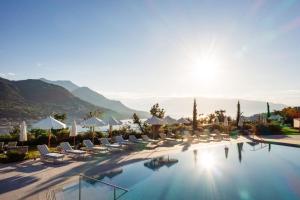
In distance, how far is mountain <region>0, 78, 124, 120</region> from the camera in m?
73.6

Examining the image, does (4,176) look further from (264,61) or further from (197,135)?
(264,61)

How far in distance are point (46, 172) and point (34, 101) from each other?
8691 centimetres

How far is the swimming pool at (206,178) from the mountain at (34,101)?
45301mm

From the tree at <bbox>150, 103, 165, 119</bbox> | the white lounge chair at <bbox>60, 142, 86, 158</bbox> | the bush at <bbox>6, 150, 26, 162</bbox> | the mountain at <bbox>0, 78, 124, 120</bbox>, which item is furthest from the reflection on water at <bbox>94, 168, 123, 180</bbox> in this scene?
the mountain at <bbox>0, 78, 124, 120</bbox>

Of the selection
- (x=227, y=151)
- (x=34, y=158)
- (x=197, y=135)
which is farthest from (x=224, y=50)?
(x=34, y=158)

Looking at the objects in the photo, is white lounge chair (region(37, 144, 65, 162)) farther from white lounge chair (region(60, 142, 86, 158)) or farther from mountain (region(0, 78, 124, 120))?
mountain (region(0, 78, 124, 120))

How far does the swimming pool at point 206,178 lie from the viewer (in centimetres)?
964

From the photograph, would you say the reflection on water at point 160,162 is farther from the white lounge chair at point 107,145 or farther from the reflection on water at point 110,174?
the white lounge chair at point 107,145

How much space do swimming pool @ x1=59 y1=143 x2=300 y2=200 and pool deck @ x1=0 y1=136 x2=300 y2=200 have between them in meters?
0.83

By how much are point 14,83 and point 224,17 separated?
300 ft

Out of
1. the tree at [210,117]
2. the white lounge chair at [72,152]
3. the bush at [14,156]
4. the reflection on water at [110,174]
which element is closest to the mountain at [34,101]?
the tree at [210,117]

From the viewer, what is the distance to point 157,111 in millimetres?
28625

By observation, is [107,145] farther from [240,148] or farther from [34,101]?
[34,101]

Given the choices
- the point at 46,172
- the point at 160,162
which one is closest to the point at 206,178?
the point at 160,162
